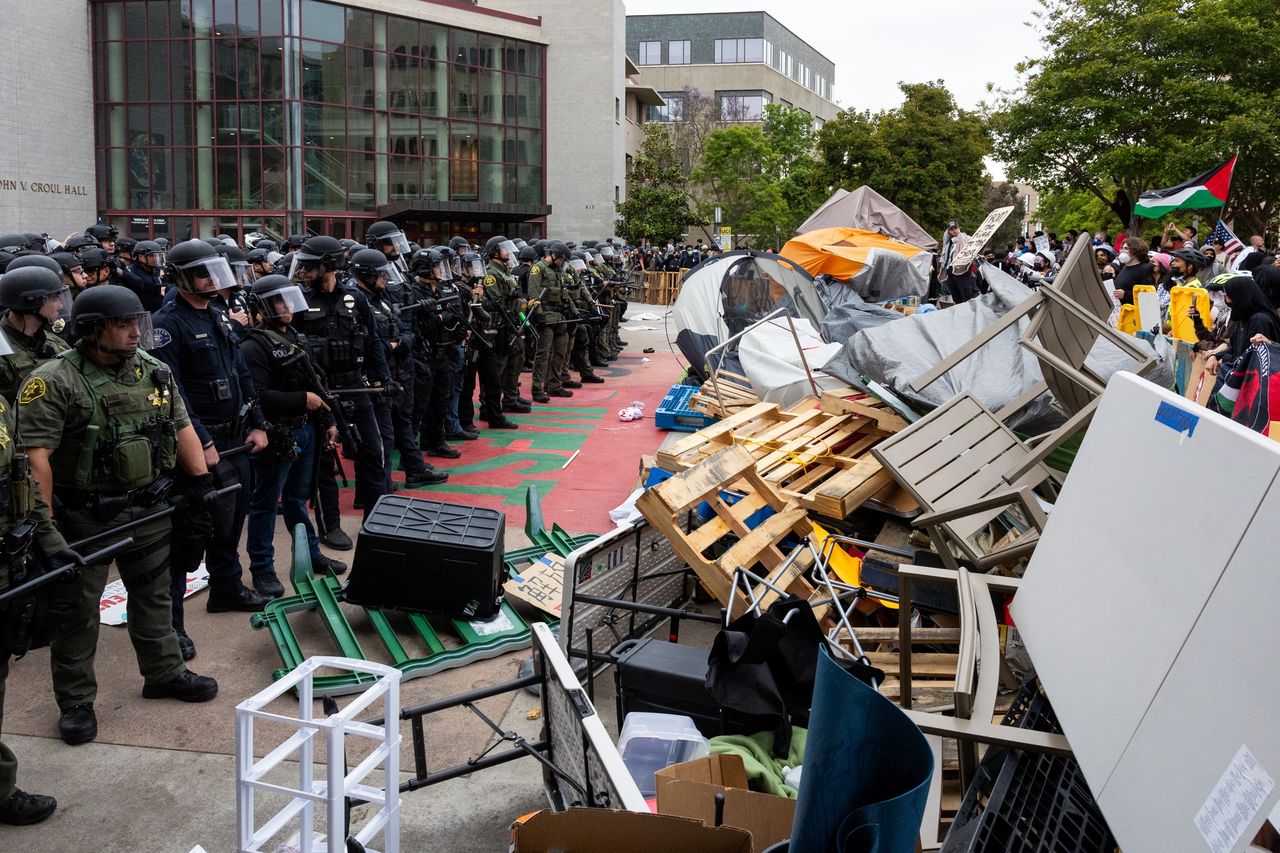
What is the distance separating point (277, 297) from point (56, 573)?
9.43ft

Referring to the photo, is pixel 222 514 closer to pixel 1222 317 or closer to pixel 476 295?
pixel 476 295

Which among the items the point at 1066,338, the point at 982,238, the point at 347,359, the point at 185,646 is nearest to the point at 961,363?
the point at 1066,338

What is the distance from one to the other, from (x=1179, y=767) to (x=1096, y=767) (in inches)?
13.1

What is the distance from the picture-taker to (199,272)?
5.92m

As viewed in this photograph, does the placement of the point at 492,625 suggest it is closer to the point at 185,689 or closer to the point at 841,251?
the point at 185,689

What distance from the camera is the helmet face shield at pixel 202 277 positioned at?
591 centimetres

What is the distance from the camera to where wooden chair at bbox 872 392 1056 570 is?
486 cm

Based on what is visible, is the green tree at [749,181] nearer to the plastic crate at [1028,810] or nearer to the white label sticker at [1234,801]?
the plastic crate at [1028,810]

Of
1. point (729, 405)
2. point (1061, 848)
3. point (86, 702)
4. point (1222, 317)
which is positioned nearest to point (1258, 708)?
point (1061, 848)

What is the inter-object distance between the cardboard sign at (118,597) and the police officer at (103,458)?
0.91 metres

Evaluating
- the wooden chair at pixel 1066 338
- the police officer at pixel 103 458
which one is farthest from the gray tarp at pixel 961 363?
the police officer at pixel 103 458

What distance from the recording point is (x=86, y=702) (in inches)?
188

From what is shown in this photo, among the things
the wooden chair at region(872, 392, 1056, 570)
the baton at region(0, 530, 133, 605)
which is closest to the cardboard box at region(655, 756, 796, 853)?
the wooden chair at region(872, 392, 1056, 570)

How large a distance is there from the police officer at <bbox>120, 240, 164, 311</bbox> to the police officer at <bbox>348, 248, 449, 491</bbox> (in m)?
4.32
